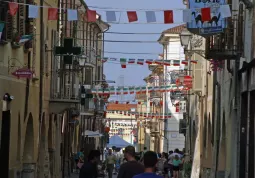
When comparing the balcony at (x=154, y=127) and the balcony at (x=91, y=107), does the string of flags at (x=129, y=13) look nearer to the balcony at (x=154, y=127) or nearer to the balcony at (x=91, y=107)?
the balcony at (x=91, y=107)

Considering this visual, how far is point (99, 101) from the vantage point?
252 ft

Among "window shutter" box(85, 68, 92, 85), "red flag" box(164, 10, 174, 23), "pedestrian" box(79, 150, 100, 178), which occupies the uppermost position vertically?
"window shutter" box(85, 68, 92, 85)

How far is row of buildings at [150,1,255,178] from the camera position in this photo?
21547 mm

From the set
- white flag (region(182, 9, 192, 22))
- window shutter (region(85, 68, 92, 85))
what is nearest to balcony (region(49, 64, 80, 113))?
white flag (region(182, 9, 192, 22))

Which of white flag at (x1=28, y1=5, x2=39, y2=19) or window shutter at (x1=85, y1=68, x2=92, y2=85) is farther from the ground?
window shutter at (x1=85, y1=68, x2=92, y2=85)

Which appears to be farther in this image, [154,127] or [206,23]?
[154,127]

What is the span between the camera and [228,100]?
2767 cm

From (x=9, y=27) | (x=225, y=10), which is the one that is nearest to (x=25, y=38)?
(x=9, y=27)

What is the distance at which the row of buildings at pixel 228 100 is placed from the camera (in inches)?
848

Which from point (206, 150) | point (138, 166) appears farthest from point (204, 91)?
point (138, 166)

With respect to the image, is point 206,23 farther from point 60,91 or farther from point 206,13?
point 60,91

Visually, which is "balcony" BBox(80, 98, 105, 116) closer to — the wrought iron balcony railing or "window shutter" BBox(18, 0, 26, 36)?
the wrought iron balcony railing

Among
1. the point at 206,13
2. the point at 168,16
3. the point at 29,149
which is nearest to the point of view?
the point at 168,16

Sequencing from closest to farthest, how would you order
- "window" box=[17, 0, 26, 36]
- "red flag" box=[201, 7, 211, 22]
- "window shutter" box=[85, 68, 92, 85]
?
"red flag" box=[201, 7, 211, 22] → "window" box=[17, 0, 26, 36] → "window shutter" box=[85, 68, 92, 85]
